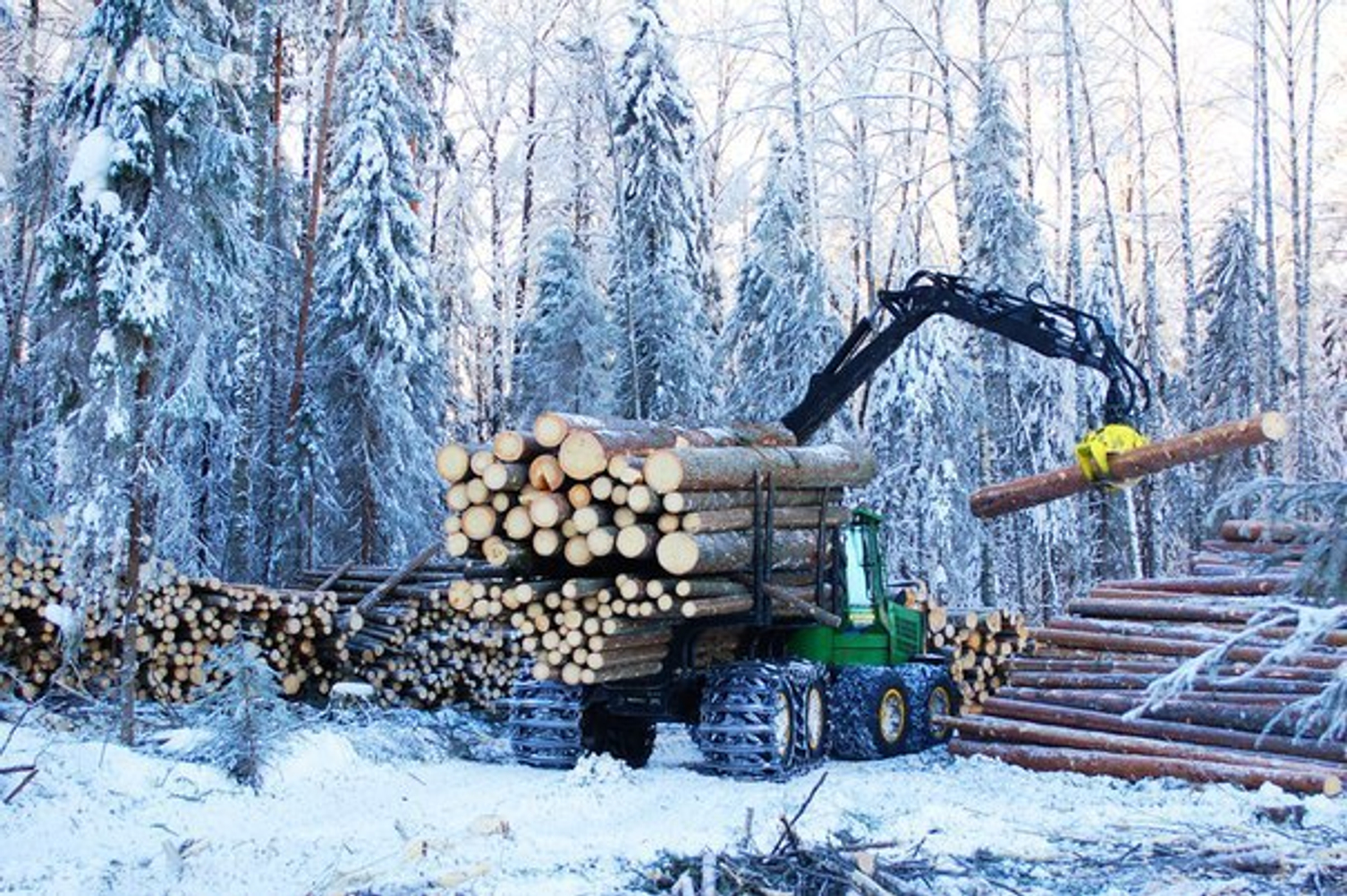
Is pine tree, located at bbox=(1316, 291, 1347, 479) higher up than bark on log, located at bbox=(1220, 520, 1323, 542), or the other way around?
pine tree, located at bbox=(1316, 291, 1347, 479)

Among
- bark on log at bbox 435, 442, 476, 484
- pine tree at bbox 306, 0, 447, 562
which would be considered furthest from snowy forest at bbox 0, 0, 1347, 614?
bark on log at bbox 435, 442, 476, 484

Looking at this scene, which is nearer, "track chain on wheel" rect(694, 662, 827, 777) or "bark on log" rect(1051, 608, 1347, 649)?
"track chain on wheel" rect(694, 662, 827, 777)

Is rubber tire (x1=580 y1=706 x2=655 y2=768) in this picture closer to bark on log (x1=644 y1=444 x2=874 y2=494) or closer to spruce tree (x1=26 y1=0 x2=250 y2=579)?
bark on log (x1=644 y1=444 x2=874 y2=494)

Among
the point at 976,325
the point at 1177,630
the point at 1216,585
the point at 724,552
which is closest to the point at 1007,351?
the point at 976,325

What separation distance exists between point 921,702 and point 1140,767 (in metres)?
→ 3.07

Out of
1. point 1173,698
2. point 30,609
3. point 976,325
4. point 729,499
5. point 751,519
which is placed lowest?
point 1173,698

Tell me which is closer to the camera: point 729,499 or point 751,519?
point 729,499

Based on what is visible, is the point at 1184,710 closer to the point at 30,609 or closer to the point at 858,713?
the point at 858,713

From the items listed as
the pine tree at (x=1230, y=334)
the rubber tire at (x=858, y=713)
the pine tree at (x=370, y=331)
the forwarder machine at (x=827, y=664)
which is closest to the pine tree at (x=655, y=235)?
the pine tree at (x=370, y=331)

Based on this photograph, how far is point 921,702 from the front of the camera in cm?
1440

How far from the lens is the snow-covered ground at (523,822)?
8195mm

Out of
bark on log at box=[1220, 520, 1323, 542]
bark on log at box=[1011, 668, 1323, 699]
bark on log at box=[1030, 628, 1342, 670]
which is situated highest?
bark on log at box=[1220, 520, 1323, 542]

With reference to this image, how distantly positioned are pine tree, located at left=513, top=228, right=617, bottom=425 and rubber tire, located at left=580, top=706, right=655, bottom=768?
13.6 meters

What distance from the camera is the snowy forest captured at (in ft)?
72.7
